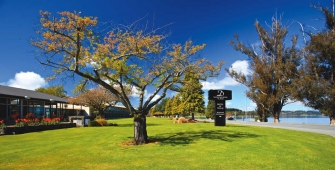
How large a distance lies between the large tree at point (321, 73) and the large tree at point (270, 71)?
471 cm

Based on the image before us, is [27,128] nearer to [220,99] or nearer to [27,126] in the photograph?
[27,126]

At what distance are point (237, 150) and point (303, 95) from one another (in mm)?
24869

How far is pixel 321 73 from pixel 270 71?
863 centimetres

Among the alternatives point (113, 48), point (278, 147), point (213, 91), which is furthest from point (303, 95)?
point (113, 48)

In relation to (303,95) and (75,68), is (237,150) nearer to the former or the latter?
(75,68)

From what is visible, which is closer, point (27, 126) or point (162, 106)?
point (27, 126)

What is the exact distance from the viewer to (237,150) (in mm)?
9672

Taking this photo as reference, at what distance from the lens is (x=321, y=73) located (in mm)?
30031

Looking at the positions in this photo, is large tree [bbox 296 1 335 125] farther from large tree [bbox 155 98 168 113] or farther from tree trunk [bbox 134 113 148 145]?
large tree [bbox 155 98 168 113]

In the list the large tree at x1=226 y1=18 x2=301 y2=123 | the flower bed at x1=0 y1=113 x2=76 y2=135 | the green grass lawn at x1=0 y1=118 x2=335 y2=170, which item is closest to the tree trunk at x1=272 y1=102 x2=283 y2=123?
the large tree at x1=226 y1=18 x2=301 y2=123

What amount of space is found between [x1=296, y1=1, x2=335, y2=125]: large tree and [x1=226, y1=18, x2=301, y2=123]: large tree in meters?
4.71

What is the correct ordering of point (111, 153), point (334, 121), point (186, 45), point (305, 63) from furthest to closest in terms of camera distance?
point (305, 63), point (334, 121), point (186, 45), point (111, 153)

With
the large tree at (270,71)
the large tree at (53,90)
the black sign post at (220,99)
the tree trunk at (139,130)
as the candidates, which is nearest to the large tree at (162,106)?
the large tree at (53,90)

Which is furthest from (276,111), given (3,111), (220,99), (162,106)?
(162,106)
